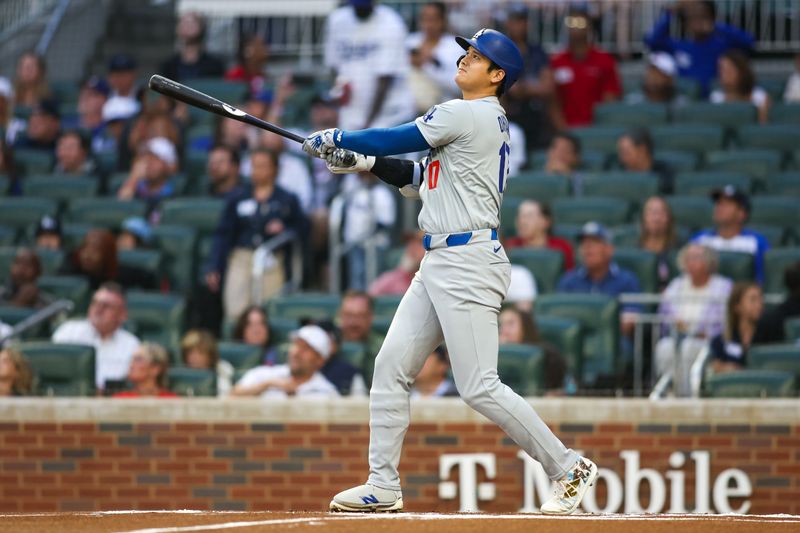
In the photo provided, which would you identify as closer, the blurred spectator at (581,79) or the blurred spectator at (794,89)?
the blurred spectator at (794,89)

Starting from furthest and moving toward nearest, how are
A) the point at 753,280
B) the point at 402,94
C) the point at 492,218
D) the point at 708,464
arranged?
the point at 402,94 → the point at 753,280 → the point at 708,464 → the point at 492,218

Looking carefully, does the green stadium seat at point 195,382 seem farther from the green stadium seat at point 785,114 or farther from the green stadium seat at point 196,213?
the green stadium seat at point 785,114

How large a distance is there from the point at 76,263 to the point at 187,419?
2.88 m

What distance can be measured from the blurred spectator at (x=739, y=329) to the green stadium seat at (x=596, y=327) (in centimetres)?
67

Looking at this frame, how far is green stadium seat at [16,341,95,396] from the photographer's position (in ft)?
31.2

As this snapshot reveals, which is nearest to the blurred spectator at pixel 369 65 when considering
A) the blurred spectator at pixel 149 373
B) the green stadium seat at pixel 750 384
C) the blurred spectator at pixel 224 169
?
the blurred spectator at pixel 224 169

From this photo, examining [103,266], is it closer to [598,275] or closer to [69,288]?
[69,288]

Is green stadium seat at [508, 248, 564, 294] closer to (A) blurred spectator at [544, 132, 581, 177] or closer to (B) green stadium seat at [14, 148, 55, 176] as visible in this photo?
(A) blurred spectator at [544, 132, 581, 177]

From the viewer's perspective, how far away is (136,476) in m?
9.02

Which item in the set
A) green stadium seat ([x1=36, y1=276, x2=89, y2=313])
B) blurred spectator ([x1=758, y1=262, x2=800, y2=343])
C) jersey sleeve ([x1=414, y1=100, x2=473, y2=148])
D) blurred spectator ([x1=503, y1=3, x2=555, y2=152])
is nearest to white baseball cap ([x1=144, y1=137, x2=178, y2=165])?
green stadium seat ([x1=36, y1=276, x2=89, y2=313])

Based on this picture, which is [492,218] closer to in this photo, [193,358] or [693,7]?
[193,358]

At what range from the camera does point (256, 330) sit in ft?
33.4

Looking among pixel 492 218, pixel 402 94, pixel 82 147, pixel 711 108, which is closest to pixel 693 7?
pixel 711 108

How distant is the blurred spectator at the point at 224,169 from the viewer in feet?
40.7
